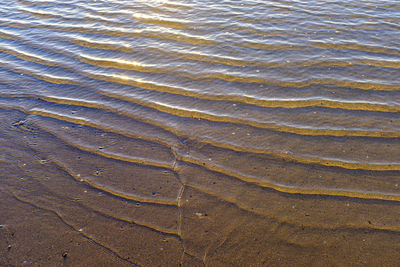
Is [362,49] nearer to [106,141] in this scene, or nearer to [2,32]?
[106,141]

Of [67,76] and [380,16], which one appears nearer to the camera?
[67,76]

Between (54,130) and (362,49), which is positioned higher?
(362,49)

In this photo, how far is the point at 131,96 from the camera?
491cm

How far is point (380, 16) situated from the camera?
702 centimetres

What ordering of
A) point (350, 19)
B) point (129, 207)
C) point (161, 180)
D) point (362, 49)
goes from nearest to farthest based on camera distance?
point (129, 207), point (161, 180), point (362, 49), point (350, 19)

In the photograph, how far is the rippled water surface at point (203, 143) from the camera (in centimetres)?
296

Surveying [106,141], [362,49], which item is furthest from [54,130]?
[362,49]

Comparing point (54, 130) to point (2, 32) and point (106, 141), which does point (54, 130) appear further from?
point (2, 32)

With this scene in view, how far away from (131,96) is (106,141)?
3.28 ft

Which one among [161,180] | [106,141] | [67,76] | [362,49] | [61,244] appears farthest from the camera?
[362,49]

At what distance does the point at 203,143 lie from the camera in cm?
401

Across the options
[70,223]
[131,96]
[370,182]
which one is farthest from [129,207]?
[370,182]

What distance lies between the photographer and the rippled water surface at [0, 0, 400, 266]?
296 centimetres

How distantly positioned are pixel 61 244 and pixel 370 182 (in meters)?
2.93
